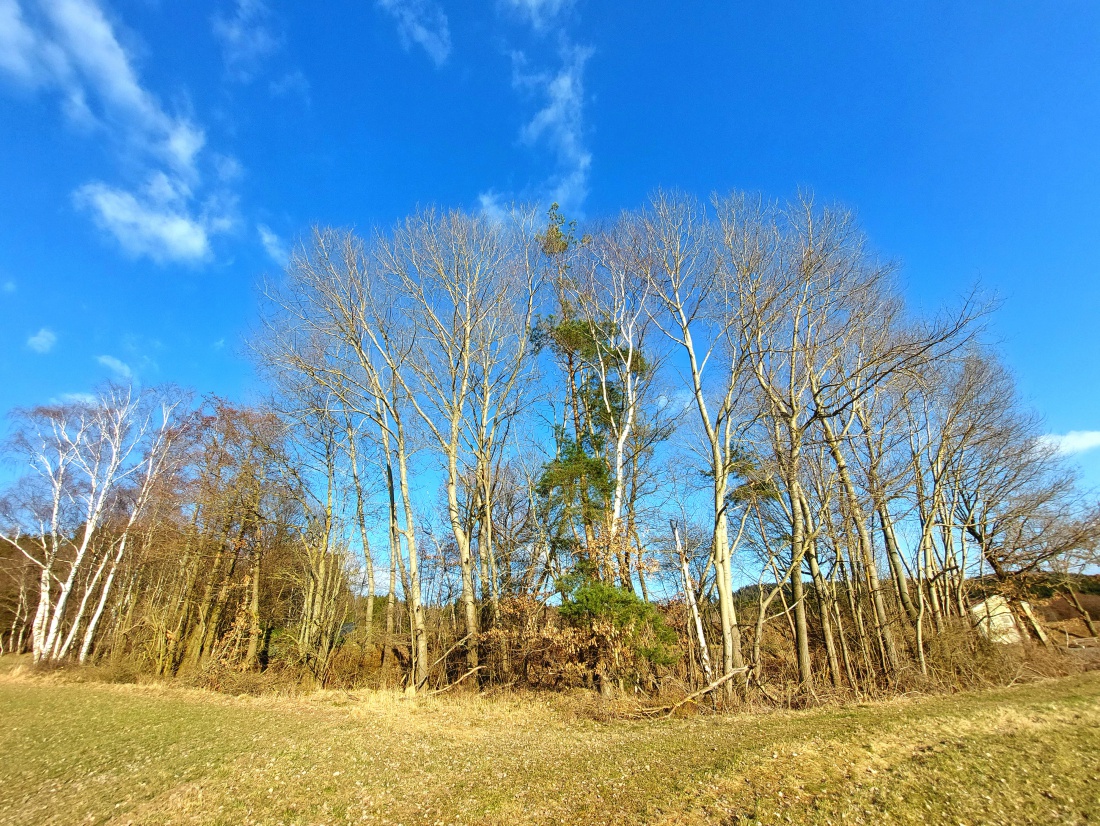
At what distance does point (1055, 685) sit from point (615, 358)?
14681 mm

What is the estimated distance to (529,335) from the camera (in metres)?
18.7

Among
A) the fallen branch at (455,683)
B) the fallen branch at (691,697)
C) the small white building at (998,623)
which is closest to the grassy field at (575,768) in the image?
the fallen branch at (691,697)

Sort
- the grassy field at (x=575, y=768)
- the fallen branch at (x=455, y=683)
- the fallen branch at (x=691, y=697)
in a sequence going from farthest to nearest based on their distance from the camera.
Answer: the fallen branch at (x=455, y=683) < the fallen branch at (x=691, y=697) < the grassy field at (x=575, y=768)

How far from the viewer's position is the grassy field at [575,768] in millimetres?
4969

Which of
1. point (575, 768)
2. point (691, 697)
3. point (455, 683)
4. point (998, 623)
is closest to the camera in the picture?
point (575, 768)

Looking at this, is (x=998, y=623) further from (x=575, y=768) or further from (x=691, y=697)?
(x=575, y=768)

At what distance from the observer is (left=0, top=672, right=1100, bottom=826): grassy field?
4969 mm

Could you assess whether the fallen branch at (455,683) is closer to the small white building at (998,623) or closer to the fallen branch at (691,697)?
the fallen branch at (691,697)

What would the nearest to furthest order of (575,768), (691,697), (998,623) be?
1. (575,768)
2. (691,697)
3. (998,623)

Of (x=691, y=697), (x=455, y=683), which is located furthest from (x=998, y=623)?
(x=455, y=683)

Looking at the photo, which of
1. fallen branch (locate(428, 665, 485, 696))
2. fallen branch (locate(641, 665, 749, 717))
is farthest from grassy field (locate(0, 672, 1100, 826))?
fallen branch (locate(428, 665, 485, 696))

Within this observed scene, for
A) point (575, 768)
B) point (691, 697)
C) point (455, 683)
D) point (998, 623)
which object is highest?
point (998, 623)

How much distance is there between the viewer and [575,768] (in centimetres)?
652

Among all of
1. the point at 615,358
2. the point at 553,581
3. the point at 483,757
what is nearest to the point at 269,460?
the point at 553,581
